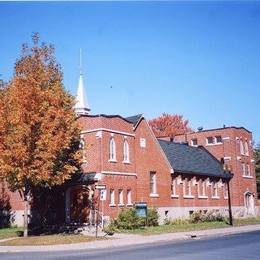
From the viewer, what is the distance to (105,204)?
31281 mm

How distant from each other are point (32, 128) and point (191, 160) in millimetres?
24866

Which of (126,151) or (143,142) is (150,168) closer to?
(143,142)

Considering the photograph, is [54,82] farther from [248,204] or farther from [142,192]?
[248,204]

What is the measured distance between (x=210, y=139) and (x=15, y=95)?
3354 centimetres

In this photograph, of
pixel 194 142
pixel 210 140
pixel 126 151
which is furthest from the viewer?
pixel 194 142

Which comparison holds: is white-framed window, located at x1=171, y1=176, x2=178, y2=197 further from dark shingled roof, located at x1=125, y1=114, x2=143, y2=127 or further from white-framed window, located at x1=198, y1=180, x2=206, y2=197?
dark shingled roof, located at x1=125, y1=114, x2=143, y2=127

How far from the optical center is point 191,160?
148 ft

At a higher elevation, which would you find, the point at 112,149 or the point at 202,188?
the point at 112,149

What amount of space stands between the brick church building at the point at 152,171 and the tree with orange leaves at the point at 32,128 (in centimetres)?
313

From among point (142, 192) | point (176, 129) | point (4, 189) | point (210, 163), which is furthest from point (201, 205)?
point (176, 129)

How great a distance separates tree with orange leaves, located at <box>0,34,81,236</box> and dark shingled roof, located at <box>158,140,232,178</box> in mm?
17474

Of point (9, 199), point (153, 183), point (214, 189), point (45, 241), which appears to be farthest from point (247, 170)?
point (45, 241)

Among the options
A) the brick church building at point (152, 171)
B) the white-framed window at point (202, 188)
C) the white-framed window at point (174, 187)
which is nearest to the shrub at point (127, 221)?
the brick church building at point (152, 171)

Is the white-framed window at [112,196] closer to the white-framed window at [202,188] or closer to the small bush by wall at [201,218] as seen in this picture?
the small bush by wall at [201,218]
